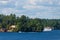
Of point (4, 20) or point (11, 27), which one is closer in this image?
point (11, 27)

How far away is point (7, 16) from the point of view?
196m

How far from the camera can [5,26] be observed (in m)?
175

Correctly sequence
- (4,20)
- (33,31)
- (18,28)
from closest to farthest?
(18,28), (33,31), (4,20)

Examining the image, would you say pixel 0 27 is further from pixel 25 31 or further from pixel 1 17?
pixel 1 17

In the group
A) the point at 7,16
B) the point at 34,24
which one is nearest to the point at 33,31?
the point at 34,24

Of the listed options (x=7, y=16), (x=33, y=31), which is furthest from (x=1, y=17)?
(x=33, y=31)

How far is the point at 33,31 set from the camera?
173 metres

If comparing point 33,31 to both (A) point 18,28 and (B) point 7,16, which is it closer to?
(A) point 18,28

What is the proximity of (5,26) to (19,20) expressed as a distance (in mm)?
9065

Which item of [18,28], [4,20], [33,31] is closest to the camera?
[18,28]

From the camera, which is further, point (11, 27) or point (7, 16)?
point (7, 16)

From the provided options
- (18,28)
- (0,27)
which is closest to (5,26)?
(0,27)

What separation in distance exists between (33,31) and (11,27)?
12991mm

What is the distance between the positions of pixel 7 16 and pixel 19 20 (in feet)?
68.8
